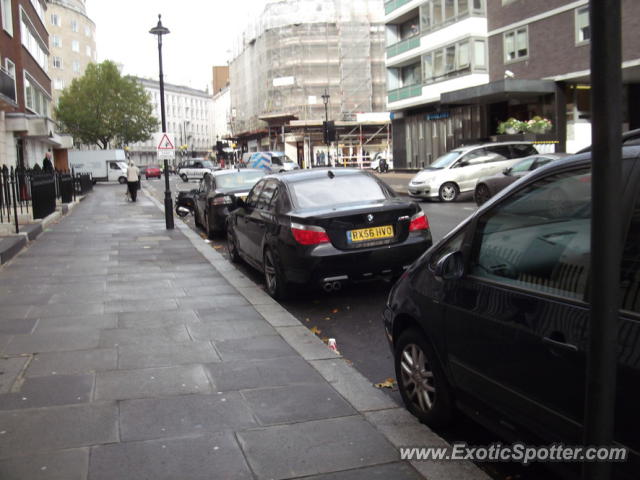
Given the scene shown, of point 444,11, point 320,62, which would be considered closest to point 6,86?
point 444,11

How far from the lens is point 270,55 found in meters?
65.4

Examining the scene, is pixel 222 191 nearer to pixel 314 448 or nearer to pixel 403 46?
pixel 314 448

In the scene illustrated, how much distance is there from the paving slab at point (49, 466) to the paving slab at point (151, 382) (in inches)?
36.4

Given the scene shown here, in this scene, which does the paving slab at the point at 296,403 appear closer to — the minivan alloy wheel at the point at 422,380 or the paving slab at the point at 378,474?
the minivan alloy wheel at the point at 422,380

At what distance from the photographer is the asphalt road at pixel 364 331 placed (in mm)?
3945

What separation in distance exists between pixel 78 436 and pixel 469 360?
222cm

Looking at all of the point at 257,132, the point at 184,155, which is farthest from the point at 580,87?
the point at 184,155

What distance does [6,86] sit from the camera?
2641cm

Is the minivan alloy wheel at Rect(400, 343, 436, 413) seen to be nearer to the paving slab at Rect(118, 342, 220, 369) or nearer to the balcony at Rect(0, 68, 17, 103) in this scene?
the paving slab at Rect(118, 342, 220, 369)

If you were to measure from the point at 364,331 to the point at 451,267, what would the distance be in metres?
3.08

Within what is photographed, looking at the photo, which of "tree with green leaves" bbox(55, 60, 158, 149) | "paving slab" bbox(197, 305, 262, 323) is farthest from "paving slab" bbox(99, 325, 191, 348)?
"tree with green leaves" bbox(55, 60, 158, 149)

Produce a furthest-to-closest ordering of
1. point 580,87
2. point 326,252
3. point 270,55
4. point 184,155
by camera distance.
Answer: point 184,155 < point 270,55 < point 580,87 < point 326,252

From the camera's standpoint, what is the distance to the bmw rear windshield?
8.02 meters

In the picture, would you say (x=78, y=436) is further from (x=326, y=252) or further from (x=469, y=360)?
(x=326, y=252)
